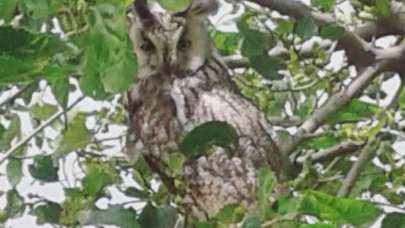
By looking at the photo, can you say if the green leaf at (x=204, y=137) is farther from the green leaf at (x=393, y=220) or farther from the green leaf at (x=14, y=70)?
the green leaf at (x=14, y=70)

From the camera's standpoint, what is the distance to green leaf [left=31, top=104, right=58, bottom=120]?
1.27 metres

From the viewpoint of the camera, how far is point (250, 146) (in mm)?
969

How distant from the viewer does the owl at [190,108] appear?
947 millimetres

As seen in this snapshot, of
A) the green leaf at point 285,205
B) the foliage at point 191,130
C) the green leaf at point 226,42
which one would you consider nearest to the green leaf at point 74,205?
the foliage at point 191,130

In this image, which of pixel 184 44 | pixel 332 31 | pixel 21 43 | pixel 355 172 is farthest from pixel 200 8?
→ pixel 21 43

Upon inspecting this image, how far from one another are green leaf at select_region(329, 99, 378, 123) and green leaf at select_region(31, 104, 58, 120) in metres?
0.42

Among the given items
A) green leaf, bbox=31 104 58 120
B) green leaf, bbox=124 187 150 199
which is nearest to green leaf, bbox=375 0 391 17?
green leaf, bbox=124 187 150 199

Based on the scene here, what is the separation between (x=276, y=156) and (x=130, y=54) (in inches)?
14.3

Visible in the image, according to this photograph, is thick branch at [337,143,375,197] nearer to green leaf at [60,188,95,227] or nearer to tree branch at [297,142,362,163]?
tree branch at [297,142,362,163]

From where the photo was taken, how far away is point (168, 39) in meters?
1.02

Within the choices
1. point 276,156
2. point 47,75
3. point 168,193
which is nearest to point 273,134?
point 276,156

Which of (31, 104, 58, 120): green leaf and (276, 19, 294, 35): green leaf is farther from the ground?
(276, 19, 294, 35): green leaf

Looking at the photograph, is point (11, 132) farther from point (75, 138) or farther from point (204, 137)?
point (204, 137)

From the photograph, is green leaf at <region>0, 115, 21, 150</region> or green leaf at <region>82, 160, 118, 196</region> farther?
A: green leaf at <region>0, 115, 21, 150</region>
